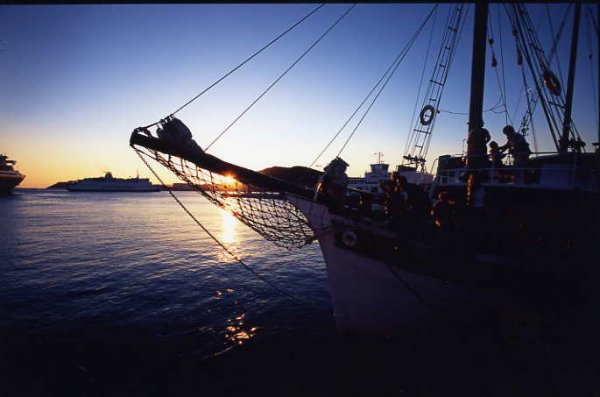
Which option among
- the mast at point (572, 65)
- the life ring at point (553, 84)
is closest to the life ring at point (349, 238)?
the life ring at point (553, 84)

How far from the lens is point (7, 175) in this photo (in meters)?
66.3

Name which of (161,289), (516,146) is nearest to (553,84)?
(516,146)

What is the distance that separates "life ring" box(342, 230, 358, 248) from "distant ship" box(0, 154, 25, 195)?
95410mm

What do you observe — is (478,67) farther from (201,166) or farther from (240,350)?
(240,350)

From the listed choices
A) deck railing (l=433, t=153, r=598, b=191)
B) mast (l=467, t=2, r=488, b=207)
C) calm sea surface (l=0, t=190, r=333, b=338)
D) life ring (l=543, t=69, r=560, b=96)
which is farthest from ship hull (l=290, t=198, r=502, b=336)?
life ring (l=543, t=69, r=560, b=96)

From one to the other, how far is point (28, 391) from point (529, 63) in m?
18.3

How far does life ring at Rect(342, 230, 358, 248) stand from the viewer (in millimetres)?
6070

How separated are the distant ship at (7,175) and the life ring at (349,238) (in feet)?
313

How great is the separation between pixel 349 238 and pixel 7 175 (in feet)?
320

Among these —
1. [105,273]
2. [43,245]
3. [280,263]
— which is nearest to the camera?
[105,273]

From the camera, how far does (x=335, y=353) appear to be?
6.45 m

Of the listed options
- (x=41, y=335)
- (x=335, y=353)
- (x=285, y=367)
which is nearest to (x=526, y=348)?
(x=335, y=353)

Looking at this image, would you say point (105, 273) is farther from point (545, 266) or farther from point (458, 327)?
point (545, 266)

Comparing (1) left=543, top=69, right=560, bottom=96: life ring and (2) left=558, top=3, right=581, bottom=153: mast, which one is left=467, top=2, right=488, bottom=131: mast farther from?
(2) left=558, top=3, right=581, bottom=153: mast
